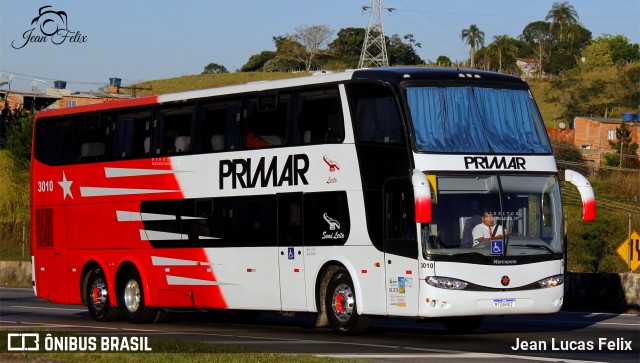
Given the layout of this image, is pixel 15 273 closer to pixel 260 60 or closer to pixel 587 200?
pixel 587 200

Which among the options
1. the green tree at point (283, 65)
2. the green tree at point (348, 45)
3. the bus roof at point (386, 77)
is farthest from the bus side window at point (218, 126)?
the green tree at point (283, 65)

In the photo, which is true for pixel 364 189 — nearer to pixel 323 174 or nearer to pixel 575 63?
pixel 323 174

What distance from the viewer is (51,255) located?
26547mm

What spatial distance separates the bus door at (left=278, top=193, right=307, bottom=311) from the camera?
20281mm

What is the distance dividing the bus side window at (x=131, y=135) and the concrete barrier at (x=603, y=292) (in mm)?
10172

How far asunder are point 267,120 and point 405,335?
178 inches

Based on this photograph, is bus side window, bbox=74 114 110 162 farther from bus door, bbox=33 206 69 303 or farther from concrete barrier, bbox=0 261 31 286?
concrete barrier, bbox=0 261 31 286

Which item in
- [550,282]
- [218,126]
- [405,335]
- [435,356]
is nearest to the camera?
[435,356]

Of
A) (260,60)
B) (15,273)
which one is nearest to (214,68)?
(260,60)

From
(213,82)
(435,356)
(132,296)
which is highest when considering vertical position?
(213,82)

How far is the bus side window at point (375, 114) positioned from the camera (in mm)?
18480

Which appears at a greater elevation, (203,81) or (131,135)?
(203,81)

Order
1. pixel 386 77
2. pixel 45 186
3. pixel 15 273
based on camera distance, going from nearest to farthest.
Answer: pixel 386 77, pixel 45 186, pixel 15 273

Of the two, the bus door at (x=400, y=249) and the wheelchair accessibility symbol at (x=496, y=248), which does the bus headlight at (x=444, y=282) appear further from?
the wheelchair accessibility symbol at (x=496, y=248)
